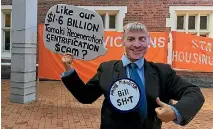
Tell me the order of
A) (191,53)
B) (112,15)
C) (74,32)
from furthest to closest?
(112,15)
(191,53)
(74,32)

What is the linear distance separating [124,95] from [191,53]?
7805mm

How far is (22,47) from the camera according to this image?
7238 mm

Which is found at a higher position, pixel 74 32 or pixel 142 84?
pixel 74 32

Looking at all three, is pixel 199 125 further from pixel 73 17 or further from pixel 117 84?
pixel 117 84

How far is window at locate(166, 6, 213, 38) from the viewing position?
421 inches

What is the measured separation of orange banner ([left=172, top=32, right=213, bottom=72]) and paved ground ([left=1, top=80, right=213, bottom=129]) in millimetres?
1265

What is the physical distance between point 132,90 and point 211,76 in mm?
9816

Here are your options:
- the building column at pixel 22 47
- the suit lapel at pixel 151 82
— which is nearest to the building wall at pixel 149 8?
the building column at pixel 22 47

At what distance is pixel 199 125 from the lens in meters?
5.75

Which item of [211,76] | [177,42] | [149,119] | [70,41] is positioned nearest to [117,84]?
[149,119]

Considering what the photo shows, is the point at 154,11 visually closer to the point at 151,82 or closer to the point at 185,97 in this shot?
the point at 151,82

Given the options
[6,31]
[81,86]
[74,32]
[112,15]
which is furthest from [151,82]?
[6,31]

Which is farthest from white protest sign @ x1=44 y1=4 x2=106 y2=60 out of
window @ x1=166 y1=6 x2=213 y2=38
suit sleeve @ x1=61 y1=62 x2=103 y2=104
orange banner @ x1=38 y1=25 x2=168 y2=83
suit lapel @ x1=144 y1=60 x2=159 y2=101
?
window @ x1=166 y1=6 x2=213 y2=38

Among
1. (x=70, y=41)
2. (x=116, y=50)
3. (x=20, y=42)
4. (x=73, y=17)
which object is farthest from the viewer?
(x=116, y=50)
